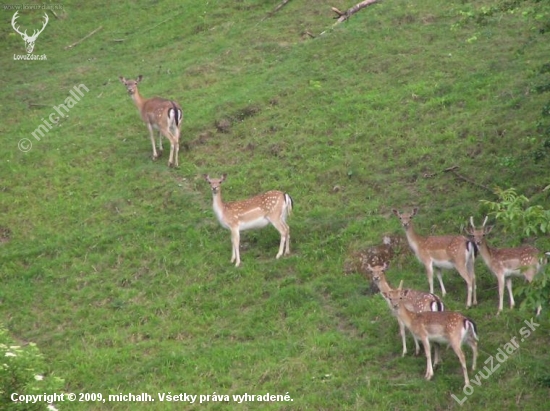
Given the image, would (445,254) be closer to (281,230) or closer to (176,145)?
(281,230)

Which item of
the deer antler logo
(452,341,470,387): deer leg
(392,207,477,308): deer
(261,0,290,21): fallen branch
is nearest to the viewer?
(452,341,470,387): deer leg

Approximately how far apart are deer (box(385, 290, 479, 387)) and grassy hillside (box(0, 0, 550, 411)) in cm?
31

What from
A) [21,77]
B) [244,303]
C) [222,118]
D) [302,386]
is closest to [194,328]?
[244,303]

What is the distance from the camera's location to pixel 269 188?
18125 mm

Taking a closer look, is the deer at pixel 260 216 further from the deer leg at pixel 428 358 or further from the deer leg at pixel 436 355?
the deer leg at pixel 428 358

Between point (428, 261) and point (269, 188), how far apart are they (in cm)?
495

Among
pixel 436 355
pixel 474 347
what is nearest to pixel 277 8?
pixel 436 355

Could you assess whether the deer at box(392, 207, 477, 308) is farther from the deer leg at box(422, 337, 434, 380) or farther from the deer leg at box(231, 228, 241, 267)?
the deer leg at box(231, 228, 241, 267)

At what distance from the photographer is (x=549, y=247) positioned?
1405cm

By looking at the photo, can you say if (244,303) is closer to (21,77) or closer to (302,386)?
(302,386)

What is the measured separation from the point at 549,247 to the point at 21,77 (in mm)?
18364

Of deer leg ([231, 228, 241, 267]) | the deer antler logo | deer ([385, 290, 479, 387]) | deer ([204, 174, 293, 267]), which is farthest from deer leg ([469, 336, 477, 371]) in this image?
the deer antler logo

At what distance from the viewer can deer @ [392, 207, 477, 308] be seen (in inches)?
533

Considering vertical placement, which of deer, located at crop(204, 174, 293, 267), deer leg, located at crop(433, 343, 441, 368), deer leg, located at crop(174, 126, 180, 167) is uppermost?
deer leg, located at crop(174, 126, 180, 167)
